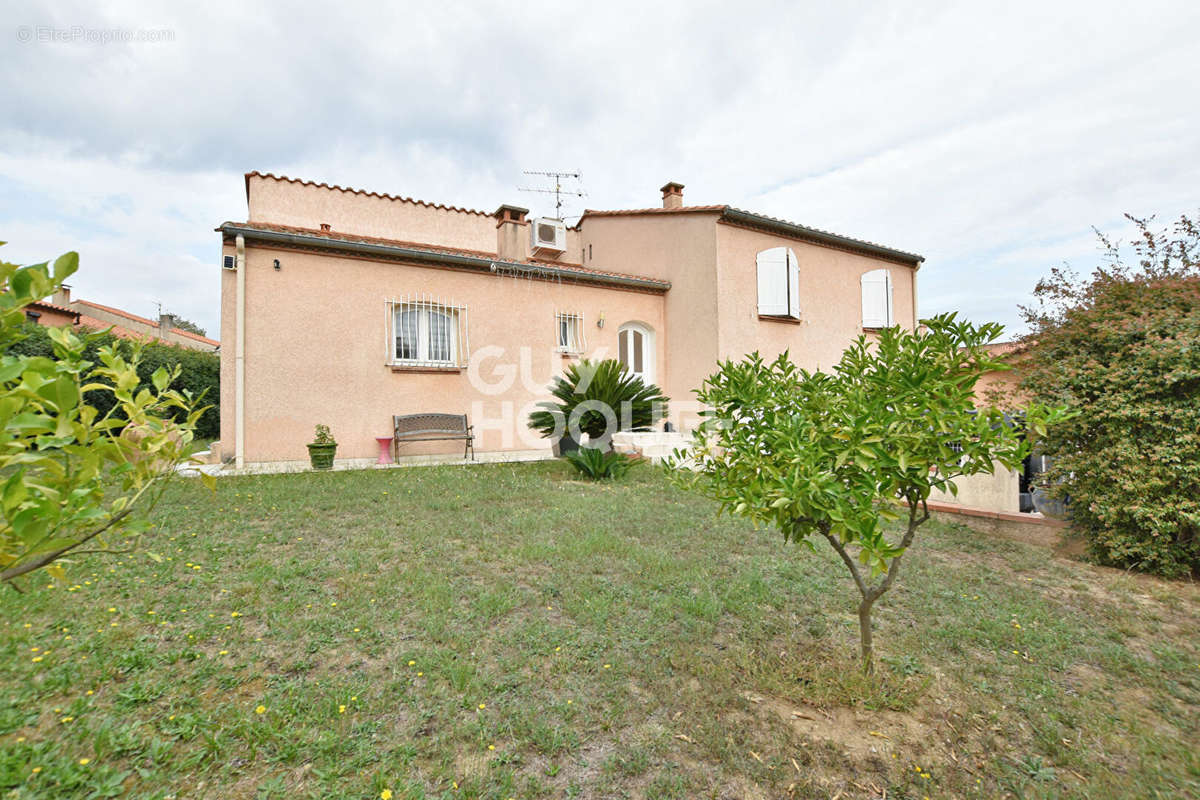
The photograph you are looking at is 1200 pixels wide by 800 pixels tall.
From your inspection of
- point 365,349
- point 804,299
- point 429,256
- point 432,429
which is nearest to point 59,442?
point 365,349

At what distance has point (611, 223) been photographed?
42.9 feet

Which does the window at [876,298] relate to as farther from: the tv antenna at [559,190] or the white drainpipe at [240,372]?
the white drainpipe at [240,372]

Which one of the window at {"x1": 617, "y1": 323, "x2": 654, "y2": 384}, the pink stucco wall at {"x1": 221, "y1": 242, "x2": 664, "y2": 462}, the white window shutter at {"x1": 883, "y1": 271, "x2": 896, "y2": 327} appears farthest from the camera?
the white window shutter at {"x1": 883, "y1": 271, "x2": 896, "y2": 327}

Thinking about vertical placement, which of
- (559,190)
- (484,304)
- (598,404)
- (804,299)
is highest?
(559,190)

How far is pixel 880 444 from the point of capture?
2084 millimetres

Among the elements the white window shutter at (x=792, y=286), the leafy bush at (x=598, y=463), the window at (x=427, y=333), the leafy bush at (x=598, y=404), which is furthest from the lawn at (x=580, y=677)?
the white window shutter at (x=792, y=286)

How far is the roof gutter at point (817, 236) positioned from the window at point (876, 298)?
26.9 inches

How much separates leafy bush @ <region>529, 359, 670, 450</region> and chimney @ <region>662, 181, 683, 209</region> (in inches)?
272

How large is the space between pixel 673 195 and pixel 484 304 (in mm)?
5929

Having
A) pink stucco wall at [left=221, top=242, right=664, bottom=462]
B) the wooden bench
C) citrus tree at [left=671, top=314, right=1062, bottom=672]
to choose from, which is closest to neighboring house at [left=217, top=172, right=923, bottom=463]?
pink stucco wall at [left=221, top=242, right=664, bottom=462]

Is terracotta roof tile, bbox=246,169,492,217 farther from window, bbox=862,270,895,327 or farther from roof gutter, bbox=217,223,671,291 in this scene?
window, bbox=862,270,895,327

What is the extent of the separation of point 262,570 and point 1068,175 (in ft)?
40.3

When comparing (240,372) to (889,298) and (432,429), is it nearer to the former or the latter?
(432,429)

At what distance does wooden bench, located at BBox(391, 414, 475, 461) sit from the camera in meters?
9.43
